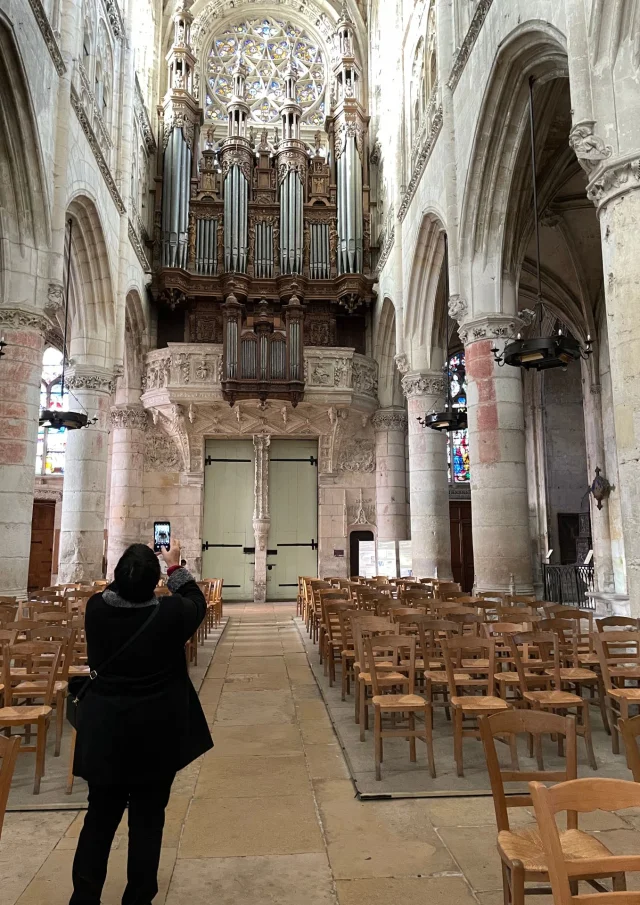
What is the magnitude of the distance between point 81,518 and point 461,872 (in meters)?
12.5

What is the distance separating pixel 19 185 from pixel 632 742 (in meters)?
11.5

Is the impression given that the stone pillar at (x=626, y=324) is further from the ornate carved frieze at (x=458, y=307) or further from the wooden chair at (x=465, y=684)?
the ornate carved frieze at (x=458, y=307)

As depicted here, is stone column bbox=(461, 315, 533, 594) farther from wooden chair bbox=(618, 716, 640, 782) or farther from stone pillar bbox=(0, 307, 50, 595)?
wooden chair bbox=(618, 716, 640, 782)

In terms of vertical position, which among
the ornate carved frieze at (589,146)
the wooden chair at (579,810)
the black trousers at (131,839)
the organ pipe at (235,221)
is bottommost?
the black trousers at (131,839)

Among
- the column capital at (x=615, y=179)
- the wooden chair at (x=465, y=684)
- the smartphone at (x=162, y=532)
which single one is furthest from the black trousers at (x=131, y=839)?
the smartphone at (x=162, y=532)

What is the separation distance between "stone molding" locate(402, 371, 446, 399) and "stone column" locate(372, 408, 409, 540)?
4.15m

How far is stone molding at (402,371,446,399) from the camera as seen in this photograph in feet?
Answer: 51.9

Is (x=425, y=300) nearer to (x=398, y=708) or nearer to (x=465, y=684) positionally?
(x=465, y=684)

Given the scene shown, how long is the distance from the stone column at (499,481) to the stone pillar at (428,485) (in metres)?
3.84

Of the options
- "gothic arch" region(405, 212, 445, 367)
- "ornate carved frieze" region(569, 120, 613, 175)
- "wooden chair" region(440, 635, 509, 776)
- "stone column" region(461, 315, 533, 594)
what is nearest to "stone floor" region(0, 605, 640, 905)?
"wooden chair" region(440, 635, 509, 776)

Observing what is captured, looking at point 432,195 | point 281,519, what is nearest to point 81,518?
point 281,519

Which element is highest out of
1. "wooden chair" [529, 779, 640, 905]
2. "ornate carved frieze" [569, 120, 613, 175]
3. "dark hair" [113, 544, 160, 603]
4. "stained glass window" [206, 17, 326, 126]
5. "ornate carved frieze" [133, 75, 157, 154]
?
"stained glass window" [206, 17, 326, 126]

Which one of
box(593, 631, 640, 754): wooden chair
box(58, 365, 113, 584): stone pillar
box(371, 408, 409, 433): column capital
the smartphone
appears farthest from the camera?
box(371, 408, 409, 433): column capital

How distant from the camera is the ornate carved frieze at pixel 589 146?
22.6ft
